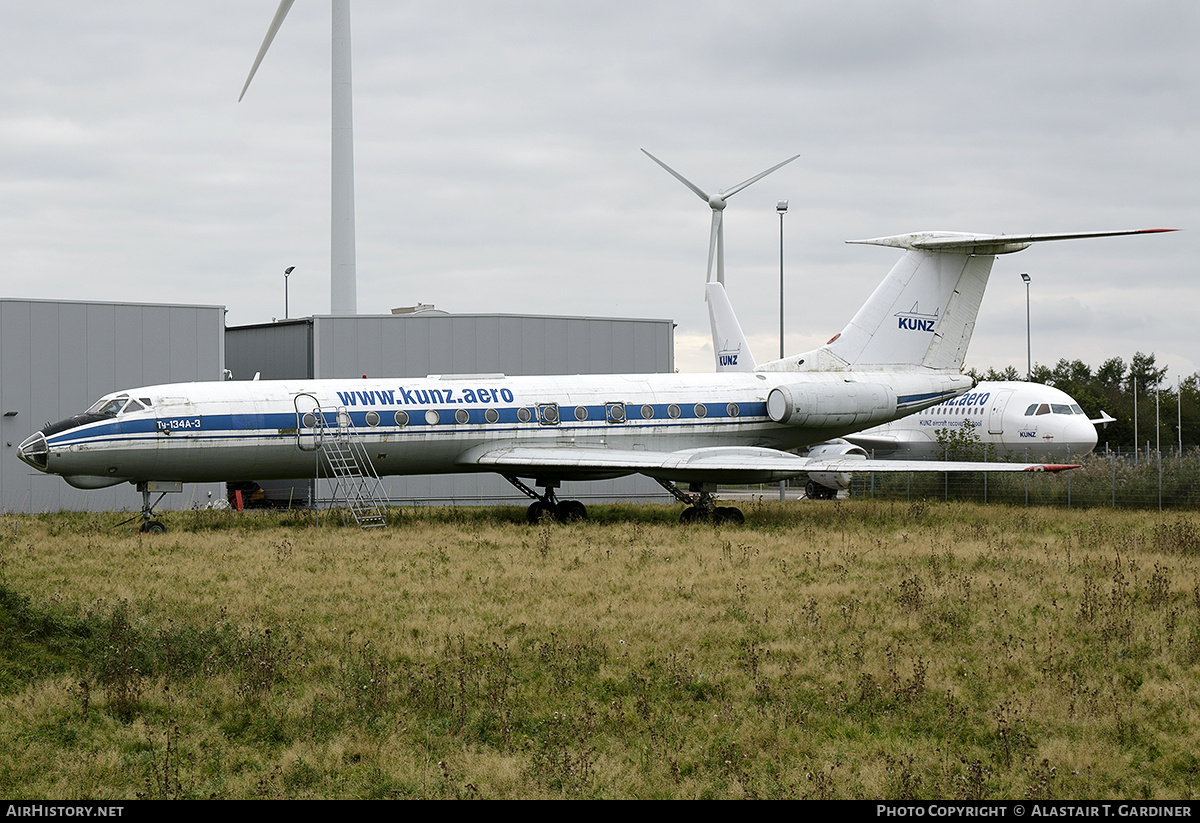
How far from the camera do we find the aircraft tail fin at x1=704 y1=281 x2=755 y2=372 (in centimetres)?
3922

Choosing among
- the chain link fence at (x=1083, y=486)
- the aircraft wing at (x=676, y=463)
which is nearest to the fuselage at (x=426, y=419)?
the aircraft wing at (x=676, y=463)

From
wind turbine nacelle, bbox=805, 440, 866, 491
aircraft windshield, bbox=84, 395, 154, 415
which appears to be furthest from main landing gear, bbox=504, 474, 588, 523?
wind turbine nacelle, bbox=805, 440, 866, 491

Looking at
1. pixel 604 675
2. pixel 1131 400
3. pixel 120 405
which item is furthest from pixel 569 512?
pixel 1131 400

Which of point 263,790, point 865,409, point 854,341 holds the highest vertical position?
point 854,341

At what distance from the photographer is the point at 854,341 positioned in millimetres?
29469

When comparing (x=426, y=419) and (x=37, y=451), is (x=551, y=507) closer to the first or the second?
(x=426, y=419)

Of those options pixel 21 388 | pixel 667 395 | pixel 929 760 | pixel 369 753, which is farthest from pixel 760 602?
pixel 21 388

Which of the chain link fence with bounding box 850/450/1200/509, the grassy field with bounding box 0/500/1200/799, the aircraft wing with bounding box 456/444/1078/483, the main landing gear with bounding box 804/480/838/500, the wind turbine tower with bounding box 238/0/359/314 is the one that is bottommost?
the grassy field with bounding box 0/500/1200/799

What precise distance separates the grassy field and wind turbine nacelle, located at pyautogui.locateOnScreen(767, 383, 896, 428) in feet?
27.2

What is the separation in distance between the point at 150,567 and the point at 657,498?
2084 centimetres

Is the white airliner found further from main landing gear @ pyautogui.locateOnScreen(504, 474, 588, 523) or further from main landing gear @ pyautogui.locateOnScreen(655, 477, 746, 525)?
main landing gear @ pyautogui.locateOnScreen(504, 474, 588, 523)

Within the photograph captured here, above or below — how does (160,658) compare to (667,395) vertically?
below

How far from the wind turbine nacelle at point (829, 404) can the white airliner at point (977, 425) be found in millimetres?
6083
